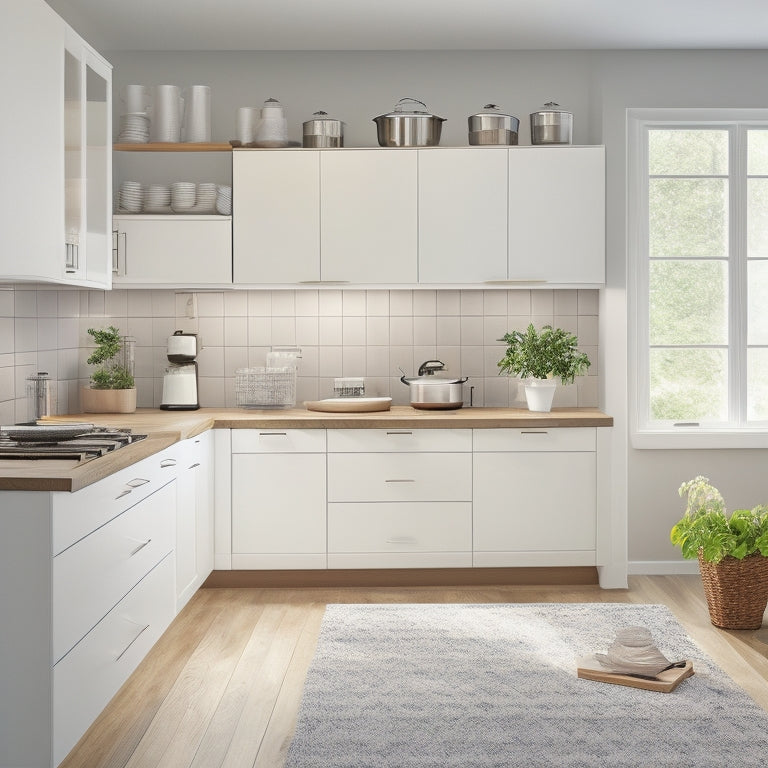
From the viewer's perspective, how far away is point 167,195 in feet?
15.2

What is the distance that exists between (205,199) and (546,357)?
1.91 m

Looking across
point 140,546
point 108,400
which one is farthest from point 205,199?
point 140,546

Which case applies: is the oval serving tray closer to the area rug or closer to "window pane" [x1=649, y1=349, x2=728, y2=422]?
the area rug

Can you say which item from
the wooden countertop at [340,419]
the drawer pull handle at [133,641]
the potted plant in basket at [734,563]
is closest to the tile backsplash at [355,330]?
the wooden countertop at [340,419]

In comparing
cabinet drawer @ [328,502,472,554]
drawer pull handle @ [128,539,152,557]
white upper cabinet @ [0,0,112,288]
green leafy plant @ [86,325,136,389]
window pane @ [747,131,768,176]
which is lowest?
cabinet drawer @ [328,502,472,554]

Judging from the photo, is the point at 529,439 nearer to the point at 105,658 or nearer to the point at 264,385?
the point at 264,385

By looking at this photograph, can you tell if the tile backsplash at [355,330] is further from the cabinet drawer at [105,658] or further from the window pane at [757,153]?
the cabinet drawer at [105,658]

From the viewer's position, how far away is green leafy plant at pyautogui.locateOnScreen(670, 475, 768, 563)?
386 centimetres

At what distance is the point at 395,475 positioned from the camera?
4.46m

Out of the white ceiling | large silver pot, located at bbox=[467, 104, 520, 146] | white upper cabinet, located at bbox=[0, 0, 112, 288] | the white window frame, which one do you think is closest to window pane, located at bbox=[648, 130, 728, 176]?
the white window frame

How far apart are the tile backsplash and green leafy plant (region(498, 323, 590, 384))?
34 cm

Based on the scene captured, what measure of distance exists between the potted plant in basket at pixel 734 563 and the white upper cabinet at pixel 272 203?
7.55ft

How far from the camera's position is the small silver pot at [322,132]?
463 centimetres

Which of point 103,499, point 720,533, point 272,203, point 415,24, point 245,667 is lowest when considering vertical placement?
point 245,667
